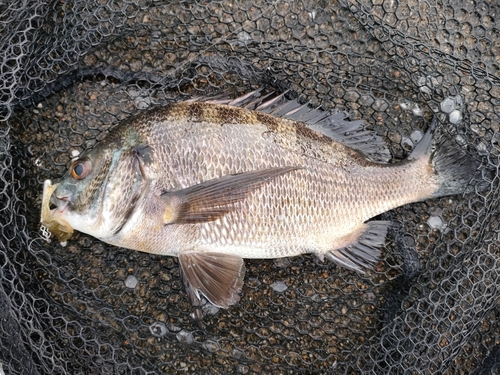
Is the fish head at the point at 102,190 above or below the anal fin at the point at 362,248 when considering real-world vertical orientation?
above

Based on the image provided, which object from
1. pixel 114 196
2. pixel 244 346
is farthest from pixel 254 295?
pixel 114 196

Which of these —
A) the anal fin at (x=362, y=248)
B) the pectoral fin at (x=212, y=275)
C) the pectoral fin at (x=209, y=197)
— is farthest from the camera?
the anal fin at (x=362, y=248)

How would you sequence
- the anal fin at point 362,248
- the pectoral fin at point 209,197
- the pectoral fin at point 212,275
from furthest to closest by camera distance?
the anal fin at point 362,248 → the pectoral fin at point 212,275 → the pectoral fin at point 209,197

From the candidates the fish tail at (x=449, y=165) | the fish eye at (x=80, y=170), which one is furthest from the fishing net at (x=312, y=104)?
the fish eye at (x=80, y=170)

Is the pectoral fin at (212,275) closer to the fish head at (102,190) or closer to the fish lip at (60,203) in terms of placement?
the fish head at (102,190)

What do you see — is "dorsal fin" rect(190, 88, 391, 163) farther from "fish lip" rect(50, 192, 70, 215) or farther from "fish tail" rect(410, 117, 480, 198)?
"fish lip" rect(50, 192, 70, 215)

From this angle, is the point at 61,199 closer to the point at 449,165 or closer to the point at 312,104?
the point at 312,104

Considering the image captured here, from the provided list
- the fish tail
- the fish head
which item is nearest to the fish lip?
the fish head

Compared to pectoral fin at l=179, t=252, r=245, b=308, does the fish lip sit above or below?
above

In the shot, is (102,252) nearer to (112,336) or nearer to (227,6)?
(112,336)
